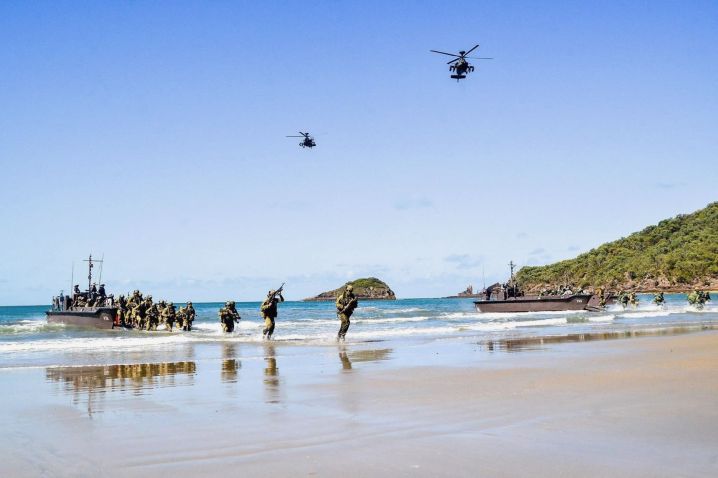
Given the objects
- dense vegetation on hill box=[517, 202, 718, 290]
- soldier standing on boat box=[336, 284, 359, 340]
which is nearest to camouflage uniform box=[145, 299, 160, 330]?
soldier standing on boat box=[336, 284, 359, 340]

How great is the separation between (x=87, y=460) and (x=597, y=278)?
6688 inches

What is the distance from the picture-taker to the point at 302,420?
749 cm

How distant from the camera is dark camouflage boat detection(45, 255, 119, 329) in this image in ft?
128

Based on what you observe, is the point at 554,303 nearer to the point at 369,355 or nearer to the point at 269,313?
the point at 269,313

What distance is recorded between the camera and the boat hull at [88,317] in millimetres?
38844

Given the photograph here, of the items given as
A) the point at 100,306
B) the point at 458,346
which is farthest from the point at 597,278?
the point at 458,346

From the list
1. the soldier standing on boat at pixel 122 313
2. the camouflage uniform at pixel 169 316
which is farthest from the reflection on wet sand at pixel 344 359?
the soldier standing on boat at pixel 122 313

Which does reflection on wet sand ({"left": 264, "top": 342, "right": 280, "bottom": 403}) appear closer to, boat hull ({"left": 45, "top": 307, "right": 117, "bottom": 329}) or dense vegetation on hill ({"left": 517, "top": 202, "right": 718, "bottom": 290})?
boat hull ({"left": 45, "top": 307, "right": 117, "bottom": 329})

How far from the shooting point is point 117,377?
1259 cm

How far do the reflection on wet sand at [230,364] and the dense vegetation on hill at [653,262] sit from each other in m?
136

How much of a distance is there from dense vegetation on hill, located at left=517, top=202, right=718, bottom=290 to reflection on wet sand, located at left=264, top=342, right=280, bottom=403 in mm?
137760

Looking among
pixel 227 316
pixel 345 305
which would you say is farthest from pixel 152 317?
pixel 345 305

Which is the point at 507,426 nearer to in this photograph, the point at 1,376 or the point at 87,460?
the point at 87,460

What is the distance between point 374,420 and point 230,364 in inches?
318
